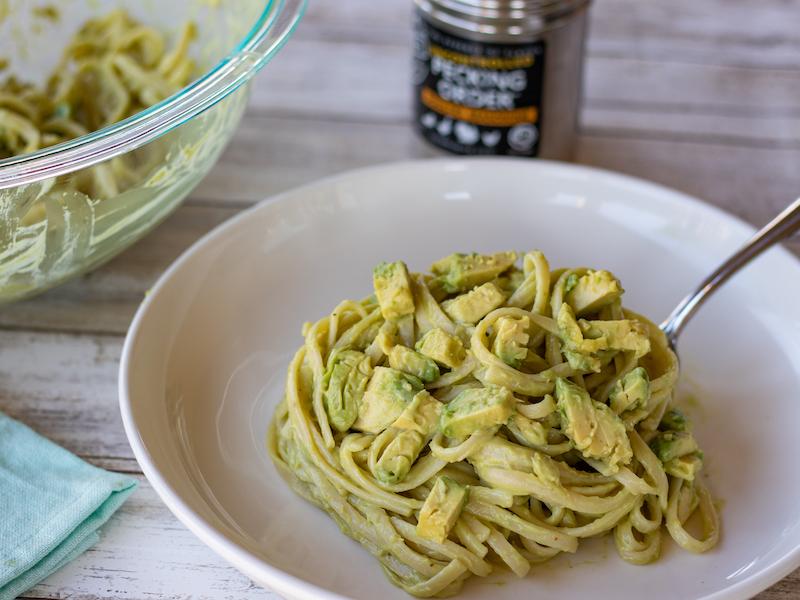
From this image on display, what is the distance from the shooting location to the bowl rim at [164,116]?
6.16 ft

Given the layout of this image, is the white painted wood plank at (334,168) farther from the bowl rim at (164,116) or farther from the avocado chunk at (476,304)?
the avocado chunk at (476,304)

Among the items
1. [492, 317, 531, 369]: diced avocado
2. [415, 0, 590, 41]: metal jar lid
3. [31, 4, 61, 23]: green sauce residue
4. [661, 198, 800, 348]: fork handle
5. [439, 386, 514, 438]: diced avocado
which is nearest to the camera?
[439, 386, 514, 438]: diced avocado

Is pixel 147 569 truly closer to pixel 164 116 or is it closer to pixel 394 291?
pixel 394 291

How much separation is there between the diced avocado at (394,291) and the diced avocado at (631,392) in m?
0.43

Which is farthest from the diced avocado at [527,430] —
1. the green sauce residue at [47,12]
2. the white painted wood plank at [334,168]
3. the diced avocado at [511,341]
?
the green sauce residue at [47,12]

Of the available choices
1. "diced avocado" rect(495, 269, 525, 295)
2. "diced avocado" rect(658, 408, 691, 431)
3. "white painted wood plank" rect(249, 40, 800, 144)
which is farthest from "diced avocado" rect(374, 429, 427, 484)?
"white painted wood plank" rect(249, 40, 800, 144)

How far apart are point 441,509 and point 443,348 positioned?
294mm

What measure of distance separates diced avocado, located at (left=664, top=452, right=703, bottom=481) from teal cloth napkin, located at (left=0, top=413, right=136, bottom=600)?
110cm

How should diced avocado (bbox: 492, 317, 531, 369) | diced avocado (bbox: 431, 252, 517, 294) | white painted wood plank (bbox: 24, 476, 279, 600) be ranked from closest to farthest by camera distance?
1. diced avocado (bbox: 492, 317, 531, 369)
2. white painted wood plank (bbox: 24, 476, 279, 600)
3. diced avocado (bbox: 431, 252, 517, 294)

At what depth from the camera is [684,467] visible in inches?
73.0

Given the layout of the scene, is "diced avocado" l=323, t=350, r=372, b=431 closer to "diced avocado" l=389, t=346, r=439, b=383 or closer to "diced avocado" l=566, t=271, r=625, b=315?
"diced avocado" l=389, t=346, r=439, b=383

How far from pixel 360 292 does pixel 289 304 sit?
0.59 ft

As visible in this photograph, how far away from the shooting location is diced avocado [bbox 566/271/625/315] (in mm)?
1883

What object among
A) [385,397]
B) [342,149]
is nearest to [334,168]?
[342,149]
